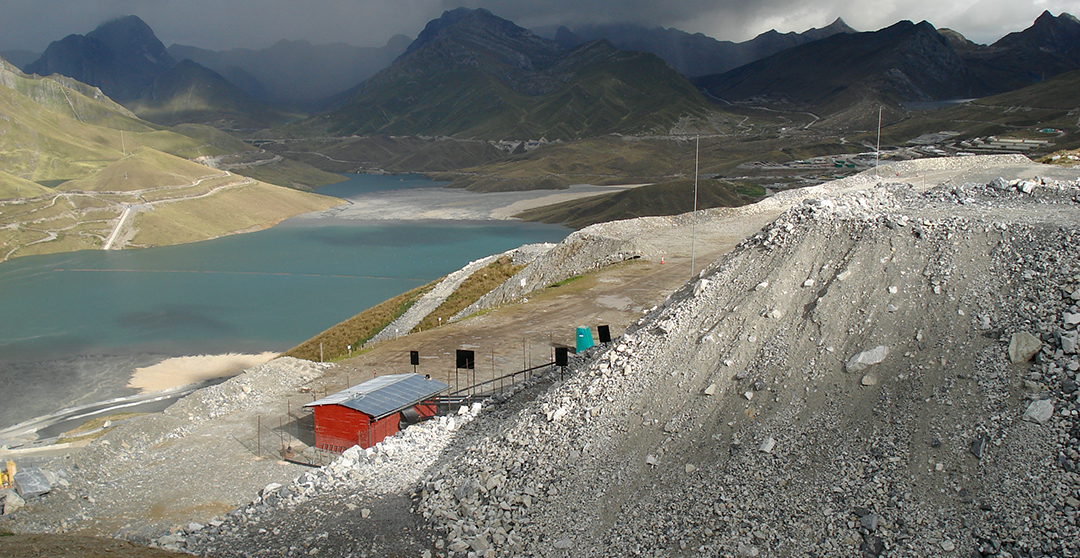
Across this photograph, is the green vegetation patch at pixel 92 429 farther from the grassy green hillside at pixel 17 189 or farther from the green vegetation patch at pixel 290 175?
the green vegetation patch at pixel 290 175

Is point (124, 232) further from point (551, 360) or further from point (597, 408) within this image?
point (597, 408)

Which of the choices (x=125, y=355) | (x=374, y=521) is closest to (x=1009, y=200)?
(x=374, y=521)

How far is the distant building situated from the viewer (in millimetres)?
18484

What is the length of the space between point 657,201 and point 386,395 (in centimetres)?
8217

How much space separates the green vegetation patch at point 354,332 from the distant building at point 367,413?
15.2 metres

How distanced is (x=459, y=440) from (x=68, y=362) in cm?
4131

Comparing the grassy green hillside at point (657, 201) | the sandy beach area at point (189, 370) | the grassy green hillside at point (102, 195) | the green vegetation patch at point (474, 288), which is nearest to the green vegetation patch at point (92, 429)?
the sandy beach area at point (189, 370)

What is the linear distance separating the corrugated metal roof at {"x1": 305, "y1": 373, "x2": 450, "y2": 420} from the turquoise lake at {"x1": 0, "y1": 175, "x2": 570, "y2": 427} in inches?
1064

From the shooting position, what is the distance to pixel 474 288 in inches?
1547

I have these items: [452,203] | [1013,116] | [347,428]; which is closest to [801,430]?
[347,428]

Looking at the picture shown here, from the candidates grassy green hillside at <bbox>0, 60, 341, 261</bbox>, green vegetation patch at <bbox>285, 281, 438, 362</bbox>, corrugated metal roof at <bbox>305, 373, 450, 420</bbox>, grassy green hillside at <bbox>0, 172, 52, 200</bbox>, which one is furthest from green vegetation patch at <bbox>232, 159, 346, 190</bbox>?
corrugated metal roof at <bbox>305, 373, 450, 420</bbox>

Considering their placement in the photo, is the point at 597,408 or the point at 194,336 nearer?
the point at 597,408

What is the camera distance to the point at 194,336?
52.3 m

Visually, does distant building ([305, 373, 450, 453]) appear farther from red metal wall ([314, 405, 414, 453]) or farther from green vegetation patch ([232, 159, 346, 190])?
green vegetation patch ([232, 159, 346, 190])
